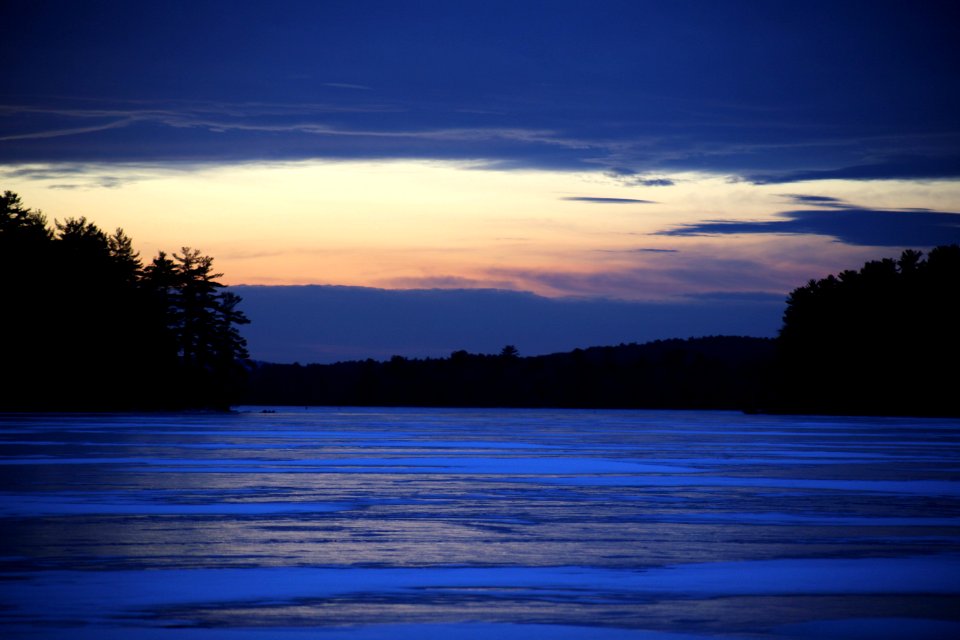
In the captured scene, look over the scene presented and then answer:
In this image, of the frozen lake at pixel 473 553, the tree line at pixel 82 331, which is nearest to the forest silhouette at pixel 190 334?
the tree line at pixel 82 331

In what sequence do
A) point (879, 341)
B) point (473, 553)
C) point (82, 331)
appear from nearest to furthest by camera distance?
point (473, 553)
point (82, 331)
point (879, 341)

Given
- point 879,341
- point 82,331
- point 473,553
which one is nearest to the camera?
point 473,553

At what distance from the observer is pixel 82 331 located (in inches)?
3890

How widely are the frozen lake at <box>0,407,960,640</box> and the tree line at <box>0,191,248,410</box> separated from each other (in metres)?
73.8

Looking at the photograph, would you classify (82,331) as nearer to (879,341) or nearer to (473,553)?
(879,341)

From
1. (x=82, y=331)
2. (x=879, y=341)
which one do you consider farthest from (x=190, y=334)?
(x=879, y=341)

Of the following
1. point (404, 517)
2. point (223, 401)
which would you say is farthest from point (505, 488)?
point (223, 401)

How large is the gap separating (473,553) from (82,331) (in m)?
91.0

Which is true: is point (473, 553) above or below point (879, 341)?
below

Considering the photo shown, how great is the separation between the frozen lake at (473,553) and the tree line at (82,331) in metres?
73.8

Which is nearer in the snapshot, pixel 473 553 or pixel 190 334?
pixel 473 553

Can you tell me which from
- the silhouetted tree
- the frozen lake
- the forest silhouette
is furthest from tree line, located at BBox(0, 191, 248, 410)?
the frozen lake

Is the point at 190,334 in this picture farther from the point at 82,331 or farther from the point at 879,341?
the point at 879,341

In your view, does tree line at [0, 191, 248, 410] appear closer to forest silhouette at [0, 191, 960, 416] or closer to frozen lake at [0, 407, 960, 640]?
forest silhouette at [0, 191, 960, 416]
